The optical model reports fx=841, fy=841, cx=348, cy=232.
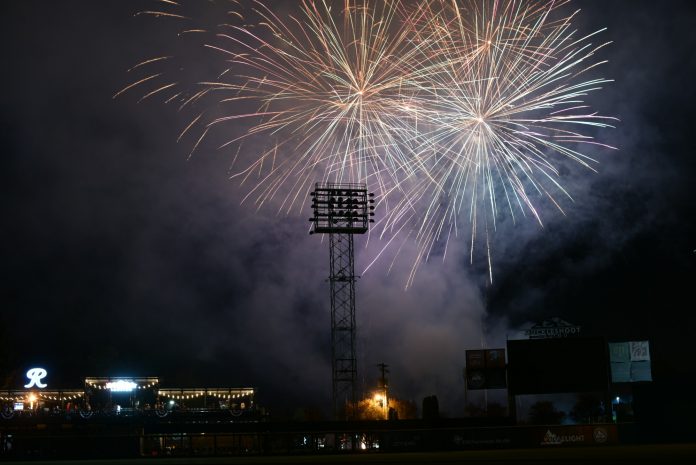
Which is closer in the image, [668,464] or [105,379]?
[668,464]

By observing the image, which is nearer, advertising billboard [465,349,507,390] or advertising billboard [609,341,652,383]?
advertising billboard [465,349,507,390]

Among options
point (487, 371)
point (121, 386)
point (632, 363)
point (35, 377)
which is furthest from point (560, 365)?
point (35, 377)

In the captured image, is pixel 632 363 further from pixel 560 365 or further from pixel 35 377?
pixel 35 377

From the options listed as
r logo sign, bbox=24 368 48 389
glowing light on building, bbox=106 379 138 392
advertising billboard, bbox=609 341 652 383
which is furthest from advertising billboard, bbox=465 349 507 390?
r logo sign, bbox=24 368 48 389

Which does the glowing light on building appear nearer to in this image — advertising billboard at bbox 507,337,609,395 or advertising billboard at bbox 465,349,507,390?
advertising billboard at bbox 465,349,507,390

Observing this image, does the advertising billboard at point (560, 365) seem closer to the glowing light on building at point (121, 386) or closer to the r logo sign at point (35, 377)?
the glowing light on building at point (121, 386)

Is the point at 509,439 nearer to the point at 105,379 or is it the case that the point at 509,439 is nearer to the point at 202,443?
the point at 202,443

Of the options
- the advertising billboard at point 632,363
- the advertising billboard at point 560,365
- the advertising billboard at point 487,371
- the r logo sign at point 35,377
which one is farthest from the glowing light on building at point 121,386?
the advertising billboard at point 632,363

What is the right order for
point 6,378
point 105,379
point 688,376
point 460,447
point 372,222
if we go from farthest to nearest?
point 6,378
point 105,379
point 372,222
point 688,376
point 460,447

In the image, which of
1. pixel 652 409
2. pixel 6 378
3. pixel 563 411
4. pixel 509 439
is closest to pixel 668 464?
pixel 509 439

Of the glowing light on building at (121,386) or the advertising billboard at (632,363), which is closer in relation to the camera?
the advertising billboard at (632,363)

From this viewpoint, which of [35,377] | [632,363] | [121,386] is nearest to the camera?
[632,363]
